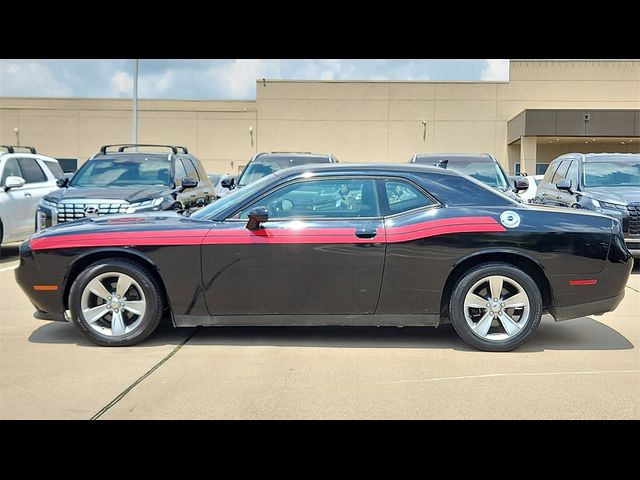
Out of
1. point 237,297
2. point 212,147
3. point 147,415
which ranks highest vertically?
point 212,147

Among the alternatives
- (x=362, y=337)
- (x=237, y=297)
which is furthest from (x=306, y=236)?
(x=362, y=337)

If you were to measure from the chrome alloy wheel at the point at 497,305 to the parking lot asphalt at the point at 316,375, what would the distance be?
0.71 ft

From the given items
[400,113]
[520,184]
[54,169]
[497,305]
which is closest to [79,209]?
[54,169]

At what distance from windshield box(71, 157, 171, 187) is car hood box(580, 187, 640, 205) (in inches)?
262

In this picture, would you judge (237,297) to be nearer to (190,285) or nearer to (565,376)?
(190,285)

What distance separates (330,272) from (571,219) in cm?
207

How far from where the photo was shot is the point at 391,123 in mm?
35375

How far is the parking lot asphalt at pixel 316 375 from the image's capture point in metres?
4.16

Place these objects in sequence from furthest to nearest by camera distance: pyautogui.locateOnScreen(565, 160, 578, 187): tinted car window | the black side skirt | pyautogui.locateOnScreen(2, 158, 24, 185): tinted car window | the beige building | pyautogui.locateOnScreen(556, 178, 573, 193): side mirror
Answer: the beige building
pyautogui.locateOnScreen(2, 158, 24, 185): tinted car window
pyautogui.locateOnScreen(565, 160, 578, 187): tinted car window
pyautogui.locateOnScreen(556, 178, 573, 193): side mirror
the black side skirt

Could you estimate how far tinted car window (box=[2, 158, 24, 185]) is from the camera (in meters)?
11.3

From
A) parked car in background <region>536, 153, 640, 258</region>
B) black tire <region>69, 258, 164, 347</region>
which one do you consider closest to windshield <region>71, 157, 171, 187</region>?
black tire <region>69, 258, 164, 347</region>

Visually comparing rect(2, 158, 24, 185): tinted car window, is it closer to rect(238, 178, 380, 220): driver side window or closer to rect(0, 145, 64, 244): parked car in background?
rect(0, 145, 64, 244): parked car in background

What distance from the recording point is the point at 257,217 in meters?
5.39
